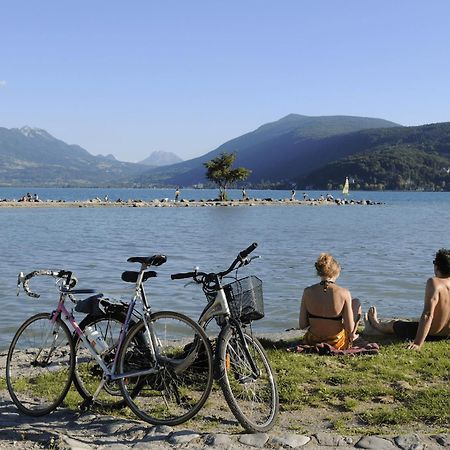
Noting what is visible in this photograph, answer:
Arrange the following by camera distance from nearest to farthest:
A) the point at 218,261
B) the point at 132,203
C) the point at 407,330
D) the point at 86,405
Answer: the point at 86,405 < the point at 407,330 < the point at 218,261 < the point at 132,203

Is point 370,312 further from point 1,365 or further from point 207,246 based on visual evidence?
point 207,246

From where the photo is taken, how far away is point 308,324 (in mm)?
8281

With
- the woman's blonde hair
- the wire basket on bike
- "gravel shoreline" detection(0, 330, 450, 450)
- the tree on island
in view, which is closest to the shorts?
the woman's blonde hair

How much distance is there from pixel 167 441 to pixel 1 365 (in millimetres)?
3892

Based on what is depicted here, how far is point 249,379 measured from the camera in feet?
18.4

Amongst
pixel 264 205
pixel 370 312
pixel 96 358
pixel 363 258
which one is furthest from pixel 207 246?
pixel 264 205

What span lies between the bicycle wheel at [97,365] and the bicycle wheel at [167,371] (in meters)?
0.22

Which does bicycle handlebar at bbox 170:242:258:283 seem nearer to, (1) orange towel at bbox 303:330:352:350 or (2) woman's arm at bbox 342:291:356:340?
(2) woman's arm at bbox 342:291:356:340

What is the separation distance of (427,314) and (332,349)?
57.6 inches

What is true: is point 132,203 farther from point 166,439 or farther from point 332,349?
point 166,439

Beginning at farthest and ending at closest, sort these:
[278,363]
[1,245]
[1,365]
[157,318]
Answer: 1. [1,245]
2. [1,365]
3. [278,363]
4. [157,318]

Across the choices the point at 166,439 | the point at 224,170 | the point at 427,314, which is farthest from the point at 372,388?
the point at 224,170

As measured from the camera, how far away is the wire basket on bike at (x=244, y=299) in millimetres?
5726

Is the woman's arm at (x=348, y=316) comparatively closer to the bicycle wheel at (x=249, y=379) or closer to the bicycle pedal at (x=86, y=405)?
the bicycle wheel at (x=249, y=379)
